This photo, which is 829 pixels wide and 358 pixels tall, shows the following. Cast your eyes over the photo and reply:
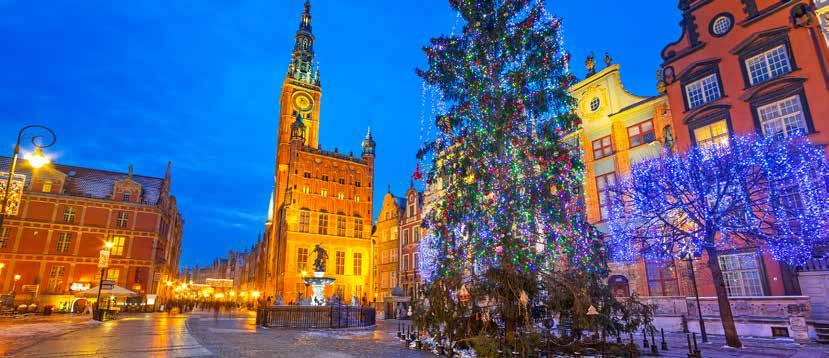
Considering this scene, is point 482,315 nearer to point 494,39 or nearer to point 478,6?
point 494,39

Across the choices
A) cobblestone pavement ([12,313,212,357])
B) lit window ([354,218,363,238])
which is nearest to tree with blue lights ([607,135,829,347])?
cobblestone pavement ([12,313,212,357])

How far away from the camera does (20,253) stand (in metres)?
40.0

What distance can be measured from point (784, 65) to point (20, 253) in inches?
2357

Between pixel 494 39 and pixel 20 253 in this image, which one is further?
pixel 20 253

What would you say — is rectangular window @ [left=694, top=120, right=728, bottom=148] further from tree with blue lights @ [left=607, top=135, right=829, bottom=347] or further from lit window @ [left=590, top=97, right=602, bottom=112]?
lit window @ [left=590, top=97, right=602, bottom=112]

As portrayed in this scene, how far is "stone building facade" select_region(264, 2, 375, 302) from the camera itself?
172ft

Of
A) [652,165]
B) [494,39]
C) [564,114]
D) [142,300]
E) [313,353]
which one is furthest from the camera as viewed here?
[142,300]

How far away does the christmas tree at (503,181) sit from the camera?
11.9 m

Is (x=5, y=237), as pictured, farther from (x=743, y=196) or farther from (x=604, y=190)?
(x=743, y=196)

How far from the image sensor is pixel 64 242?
41.9m

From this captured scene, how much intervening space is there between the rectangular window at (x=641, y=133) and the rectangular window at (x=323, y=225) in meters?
39.5

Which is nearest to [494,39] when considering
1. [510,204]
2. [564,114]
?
[564,114]

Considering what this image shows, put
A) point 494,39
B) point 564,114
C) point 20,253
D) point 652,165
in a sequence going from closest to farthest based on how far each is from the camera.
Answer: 1. point 564,114
2. point 494,39
3. point 652,165
4. point 20,253

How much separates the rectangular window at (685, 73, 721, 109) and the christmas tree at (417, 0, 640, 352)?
478 inches
